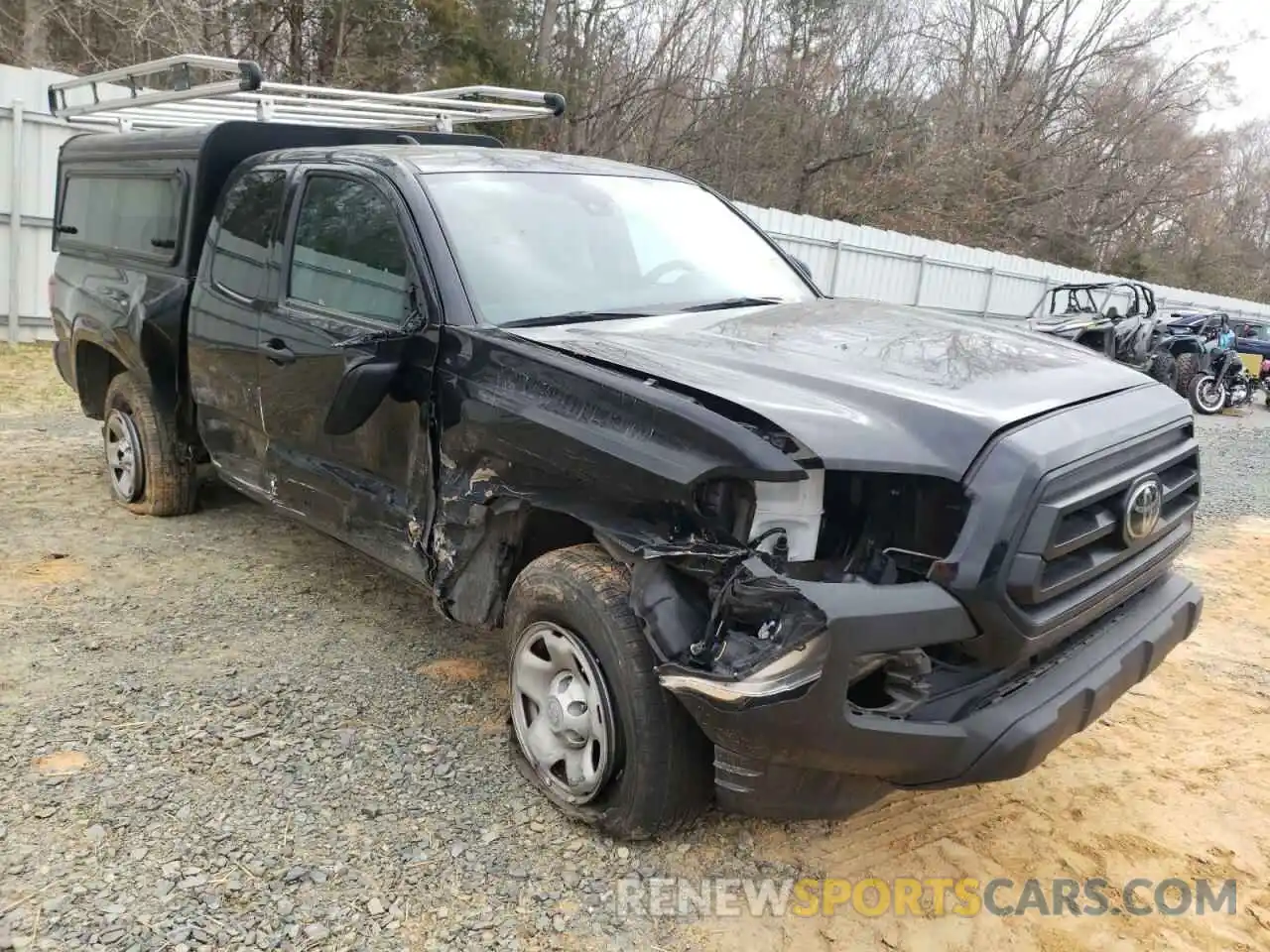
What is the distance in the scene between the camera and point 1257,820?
10.3ft

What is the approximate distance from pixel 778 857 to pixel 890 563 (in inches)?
39.5

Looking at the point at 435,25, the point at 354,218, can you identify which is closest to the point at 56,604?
the point at 354,218

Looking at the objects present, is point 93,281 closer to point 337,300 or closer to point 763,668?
point 337,300

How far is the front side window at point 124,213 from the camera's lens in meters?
4.93

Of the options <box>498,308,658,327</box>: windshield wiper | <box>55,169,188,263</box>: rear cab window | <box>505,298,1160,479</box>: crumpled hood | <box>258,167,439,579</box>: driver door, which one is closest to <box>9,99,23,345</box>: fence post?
<box>55,169,188,263</box>: rear cab window

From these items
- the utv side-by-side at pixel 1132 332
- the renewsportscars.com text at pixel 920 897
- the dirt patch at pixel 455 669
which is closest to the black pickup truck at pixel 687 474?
the renewsportscars.com text at pixel 920 897

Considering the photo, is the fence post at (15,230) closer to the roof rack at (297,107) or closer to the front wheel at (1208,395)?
the roof rack at (297,107)

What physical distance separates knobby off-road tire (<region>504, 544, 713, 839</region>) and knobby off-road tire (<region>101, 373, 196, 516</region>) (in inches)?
126

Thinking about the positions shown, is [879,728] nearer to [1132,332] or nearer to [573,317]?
[573,317]

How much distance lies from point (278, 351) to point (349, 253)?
547mm

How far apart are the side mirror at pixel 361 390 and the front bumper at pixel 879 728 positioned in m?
A: 1.57

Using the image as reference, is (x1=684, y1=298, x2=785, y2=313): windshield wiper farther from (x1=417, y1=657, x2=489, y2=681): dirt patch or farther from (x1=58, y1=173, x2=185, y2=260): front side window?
(x1=58, y1=173, x2=185, y2=260): front side window

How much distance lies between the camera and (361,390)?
10.7 ft

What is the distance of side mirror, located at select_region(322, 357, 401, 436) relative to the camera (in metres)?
3.25
